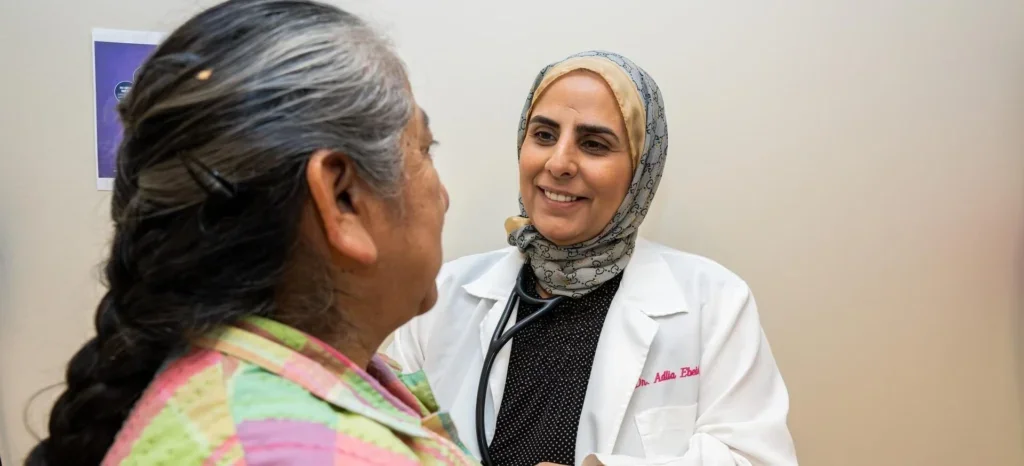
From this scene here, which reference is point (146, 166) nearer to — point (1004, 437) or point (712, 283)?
point (712, 283)

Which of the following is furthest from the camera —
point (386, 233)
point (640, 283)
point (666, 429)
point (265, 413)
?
point (640, 283)

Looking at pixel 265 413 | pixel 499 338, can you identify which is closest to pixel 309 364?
pixel 265 413

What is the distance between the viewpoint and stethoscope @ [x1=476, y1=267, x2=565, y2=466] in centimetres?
114

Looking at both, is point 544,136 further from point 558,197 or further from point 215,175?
point 215,175

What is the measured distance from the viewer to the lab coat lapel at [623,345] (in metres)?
1.11

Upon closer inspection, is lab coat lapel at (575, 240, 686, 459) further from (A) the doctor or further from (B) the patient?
(B) the patient

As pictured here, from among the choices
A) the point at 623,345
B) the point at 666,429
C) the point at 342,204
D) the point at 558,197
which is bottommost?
the point at 666,429

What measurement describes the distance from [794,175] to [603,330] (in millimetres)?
611

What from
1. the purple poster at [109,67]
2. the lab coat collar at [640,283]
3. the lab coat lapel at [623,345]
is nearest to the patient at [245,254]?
the lab coat lapel at [623,345]

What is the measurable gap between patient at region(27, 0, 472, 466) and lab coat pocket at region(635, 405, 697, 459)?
605mm

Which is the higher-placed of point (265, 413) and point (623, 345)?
point (265, 413)

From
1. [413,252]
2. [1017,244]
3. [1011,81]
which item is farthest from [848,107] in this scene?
[413,252]

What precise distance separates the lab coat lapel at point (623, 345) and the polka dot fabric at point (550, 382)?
2 centimetres

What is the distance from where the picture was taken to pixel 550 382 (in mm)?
1176
